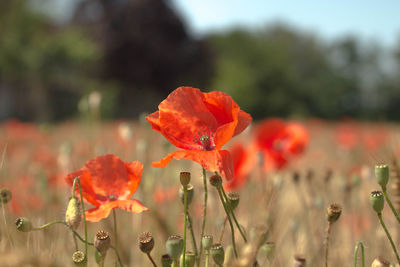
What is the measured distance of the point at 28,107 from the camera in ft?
47.9

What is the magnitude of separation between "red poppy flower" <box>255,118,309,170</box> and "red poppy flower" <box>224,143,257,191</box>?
9cm

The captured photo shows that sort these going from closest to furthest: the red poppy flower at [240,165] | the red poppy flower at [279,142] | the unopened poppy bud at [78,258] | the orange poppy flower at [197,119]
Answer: the unopened poppy bud at [78,258]
the orange poppy flower at [197,119]
the red poppy flower at [240,165]
the red poppy flower at [279,142]

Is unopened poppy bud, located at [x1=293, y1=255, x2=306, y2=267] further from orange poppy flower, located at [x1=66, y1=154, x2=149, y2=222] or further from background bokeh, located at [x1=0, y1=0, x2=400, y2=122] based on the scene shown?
background bokeh, located at [x1=0, y1=0, x2=400, y2=122]

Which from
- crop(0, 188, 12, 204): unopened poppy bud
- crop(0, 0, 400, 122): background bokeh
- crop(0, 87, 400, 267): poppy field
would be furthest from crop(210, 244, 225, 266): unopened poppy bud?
crop(0, 0, 400, 122): background bokeh

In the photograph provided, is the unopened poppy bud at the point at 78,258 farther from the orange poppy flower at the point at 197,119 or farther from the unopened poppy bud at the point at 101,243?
the orange poppy flower at the point at 197,119

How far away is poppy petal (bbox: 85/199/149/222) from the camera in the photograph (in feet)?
1.55

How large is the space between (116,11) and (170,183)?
15556 mm

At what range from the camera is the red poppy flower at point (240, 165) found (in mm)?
1101

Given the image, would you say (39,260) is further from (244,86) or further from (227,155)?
(244,86)

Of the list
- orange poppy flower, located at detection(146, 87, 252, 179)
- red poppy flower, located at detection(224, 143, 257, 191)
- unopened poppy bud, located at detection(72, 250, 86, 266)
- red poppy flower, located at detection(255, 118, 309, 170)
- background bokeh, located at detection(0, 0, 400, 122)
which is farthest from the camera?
background bokeh, located at detection(0, 0, 400, 122)

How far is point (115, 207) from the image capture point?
1.60 feet

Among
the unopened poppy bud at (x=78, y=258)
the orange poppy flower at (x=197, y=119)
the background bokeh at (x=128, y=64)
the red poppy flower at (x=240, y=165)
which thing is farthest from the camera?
the background bokeh at (x=128, y=64)

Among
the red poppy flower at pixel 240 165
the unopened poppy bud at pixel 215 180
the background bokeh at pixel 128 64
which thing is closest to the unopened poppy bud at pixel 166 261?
the unopened poppy bud at pixel 215 180

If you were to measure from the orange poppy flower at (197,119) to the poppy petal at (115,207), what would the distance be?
0.10 meters
